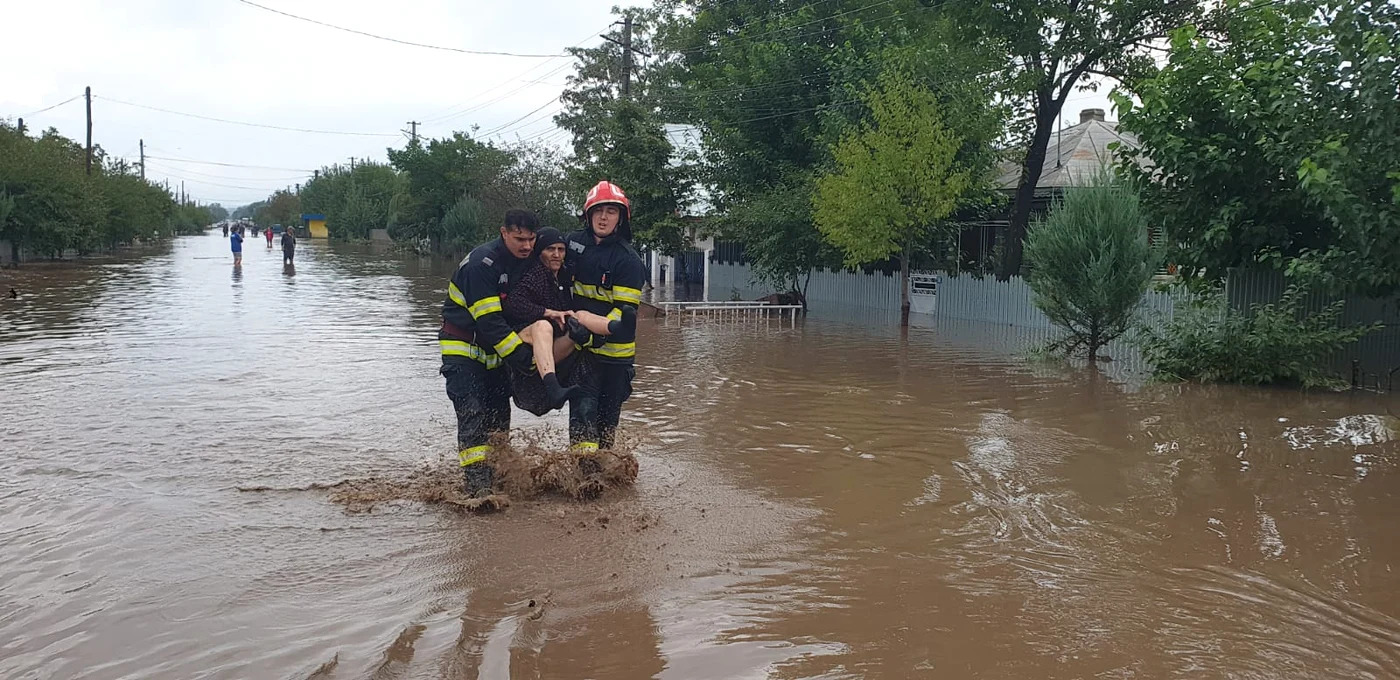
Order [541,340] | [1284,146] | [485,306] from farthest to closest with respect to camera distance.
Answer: [1284,146]
[541,340]
[485,306]

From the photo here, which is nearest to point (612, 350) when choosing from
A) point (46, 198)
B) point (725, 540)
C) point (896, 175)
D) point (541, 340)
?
point (541, 340)

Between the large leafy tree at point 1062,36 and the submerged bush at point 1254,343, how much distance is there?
817 centimetres

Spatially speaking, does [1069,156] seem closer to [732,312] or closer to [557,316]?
[732,312]

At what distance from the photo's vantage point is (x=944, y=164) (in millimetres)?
18062

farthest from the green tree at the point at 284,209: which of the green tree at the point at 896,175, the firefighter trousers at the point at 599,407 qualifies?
the firefighter trousers at the point at 599,407

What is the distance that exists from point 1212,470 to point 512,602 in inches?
213

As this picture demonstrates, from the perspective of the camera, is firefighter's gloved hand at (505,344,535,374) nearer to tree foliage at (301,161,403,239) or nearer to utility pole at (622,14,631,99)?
utility pole at (622,14,631,99)

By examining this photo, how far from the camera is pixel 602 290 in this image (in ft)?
20.7

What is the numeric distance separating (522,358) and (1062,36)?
54.1 ft

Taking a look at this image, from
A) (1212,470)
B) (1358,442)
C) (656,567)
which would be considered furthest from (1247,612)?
Answer: (1358,442)

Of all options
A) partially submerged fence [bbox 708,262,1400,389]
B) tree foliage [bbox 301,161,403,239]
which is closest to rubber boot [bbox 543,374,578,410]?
partially submerged fence [bbox 708,262,1400,389]

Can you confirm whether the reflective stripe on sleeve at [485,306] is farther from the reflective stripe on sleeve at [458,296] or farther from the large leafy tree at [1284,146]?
the large leafy tree at [1284,146]

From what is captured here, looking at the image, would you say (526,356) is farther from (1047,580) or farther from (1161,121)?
(1161,121)

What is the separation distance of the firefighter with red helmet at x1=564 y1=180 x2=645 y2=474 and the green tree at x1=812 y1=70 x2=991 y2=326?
482 inches
